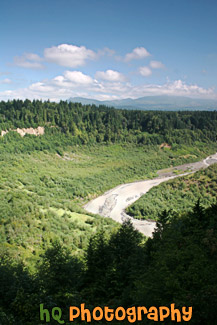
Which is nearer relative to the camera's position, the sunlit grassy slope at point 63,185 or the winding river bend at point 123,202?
the sunlit grassy slope at point 63,185

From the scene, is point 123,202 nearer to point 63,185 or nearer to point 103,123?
point 63,185

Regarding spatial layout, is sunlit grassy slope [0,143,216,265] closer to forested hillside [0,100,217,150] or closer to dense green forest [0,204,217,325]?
forested hillside [0,100,217,150]

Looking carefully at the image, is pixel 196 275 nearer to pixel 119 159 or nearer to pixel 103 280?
pixel 103 280

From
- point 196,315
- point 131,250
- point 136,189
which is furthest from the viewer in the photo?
point 136,189

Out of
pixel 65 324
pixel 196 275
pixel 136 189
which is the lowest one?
pixel 136 189

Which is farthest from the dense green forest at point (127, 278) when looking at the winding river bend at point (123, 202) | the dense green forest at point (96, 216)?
the winding river bend at point (123, 202)

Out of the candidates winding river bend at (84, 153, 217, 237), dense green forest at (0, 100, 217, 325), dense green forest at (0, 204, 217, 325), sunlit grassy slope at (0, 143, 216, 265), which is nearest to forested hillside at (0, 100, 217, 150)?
dense green forest at (0, 100, 217, 325)

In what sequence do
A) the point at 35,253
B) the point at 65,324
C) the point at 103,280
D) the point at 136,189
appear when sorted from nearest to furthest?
the point at 65,324 → the point at 103,280 → the point at 35,253 → the point at 136,189

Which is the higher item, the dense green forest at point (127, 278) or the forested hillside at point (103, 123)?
the forested hillside at point (103, 123)

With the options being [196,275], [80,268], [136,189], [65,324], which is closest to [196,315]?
[196,275]

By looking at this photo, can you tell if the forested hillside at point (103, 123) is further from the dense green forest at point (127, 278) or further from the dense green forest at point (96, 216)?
the dense green forest at point (127, 278)
